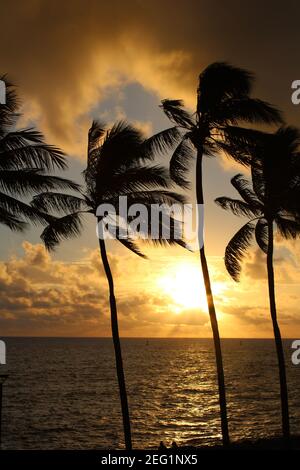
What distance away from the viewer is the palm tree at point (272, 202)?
22.7 meters

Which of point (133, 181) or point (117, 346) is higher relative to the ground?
point (133, 181)

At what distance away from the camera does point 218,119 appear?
22172mm

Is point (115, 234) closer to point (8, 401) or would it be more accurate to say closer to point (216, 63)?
point (216, 63)

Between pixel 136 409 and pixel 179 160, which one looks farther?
pixel 136 409

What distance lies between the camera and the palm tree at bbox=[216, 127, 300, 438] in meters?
22.7

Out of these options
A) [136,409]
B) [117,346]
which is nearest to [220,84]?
[117,346]

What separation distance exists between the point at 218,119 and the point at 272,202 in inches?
170

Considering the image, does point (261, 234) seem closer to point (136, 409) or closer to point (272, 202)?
point (272, 202)

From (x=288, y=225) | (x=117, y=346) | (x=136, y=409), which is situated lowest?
(x=136, y=409)

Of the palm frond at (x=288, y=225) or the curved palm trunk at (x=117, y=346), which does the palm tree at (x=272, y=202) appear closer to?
the palm frond at (x=288, y=225)

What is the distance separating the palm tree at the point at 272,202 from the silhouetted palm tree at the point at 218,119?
37.4 inches

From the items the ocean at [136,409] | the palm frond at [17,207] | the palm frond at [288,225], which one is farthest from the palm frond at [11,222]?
the ocean at [136,409]

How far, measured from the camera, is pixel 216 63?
21.9 m

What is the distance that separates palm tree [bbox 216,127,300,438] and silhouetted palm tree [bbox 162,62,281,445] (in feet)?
3.12
